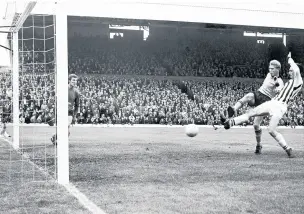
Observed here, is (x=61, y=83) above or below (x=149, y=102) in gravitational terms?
above

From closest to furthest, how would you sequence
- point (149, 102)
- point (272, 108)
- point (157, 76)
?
point (272, 108), point (149, 102), point (157, 76)

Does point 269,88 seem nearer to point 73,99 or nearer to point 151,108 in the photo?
point 73,99

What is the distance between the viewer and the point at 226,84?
126 ft

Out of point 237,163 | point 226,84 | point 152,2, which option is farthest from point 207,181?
point 226,84

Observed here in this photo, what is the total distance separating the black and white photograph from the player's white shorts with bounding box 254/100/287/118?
28 mm

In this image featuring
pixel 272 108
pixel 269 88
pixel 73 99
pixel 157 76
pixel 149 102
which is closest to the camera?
pixel 272 108

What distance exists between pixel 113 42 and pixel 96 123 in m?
12.8

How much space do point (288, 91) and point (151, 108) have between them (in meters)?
21.6

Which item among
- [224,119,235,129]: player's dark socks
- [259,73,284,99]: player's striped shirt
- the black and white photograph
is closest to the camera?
the black and white photograph

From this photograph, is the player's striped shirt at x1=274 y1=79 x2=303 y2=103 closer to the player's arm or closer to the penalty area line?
the player's arm

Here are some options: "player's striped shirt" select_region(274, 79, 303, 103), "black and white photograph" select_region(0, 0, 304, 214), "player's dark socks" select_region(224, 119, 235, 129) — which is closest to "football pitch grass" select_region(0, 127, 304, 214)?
"black and white photograph" select_region(0, 0, 304, 214)

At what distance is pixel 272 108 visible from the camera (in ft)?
33.0

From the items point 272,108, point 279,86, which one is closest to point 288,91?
point 279,86

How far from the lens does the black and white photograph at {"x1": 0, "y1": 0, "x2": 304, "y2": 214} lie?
5.61 m
